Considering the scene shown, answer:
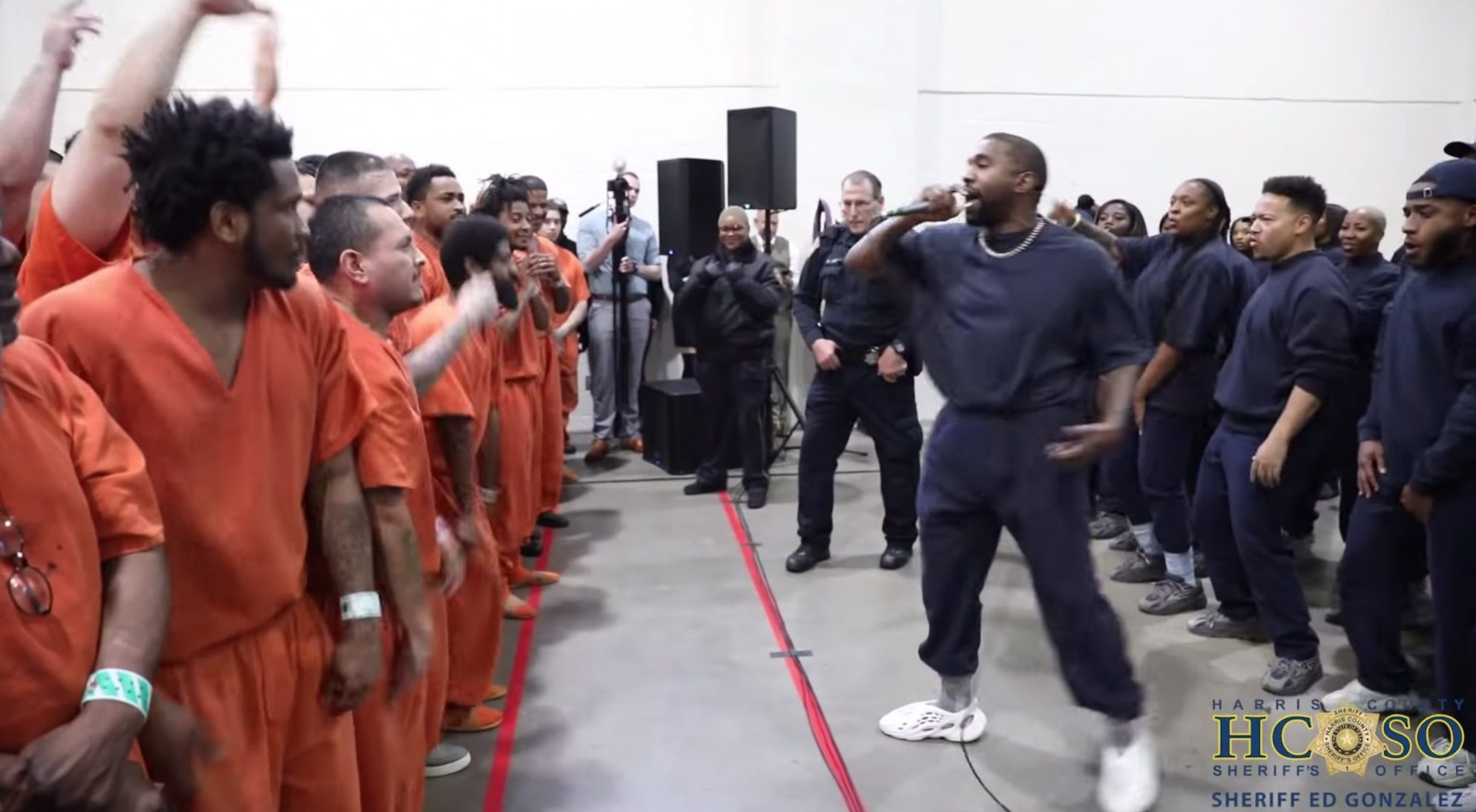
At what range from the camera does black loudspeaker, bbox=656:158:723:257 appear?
6508 millimetres

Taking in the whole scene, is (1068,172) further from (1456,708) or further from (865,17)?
(1456,708)

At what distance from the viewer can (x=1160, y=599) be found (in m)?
4.19

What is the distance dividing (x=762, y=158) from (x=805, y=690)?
3.53 meters

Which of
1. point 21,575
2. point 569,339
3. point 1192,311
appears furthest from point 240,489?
point 569,339

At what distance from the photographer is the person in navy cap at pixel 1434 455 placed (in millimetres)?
2773

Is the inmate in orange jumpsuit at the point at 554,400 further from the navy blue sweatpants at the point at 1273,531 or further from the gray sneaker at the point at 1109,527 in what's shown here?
the navy blue sweatpants at the point at 1273,531

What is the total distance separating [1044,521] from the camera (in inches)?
110

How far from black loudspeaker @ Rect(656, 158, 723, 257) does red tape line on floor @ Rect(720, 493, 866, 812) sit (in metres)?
2.05

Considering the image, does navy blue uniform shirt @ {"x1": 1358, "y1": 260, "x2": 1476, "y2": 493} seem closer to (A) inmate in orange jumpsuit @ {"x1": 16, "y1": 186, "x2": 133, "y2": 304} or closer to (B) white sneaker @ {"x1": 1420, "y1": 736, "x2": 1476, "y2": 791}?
(B) white sneaker @ {"x1": 1420, "y1": 736, "x2": 1476, "y2": 791}

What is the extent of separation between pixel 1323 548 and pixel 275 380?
15.7 feet

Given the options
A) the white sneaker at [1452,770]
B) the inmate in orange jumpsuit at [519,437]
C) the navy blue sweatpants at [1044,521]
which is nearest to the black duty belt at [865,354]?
the inmate in orange jumpsuit at [519,437]

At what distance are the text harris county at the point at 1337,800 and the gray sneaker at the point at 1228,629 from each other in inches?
41.8

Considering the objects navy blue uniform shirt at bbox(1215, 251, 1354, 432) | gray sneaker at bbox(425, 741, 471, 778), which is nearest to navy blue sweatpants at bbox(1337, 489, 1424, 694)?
navy blue uniform shirt at bbox(1215, 251, 1354, 432)

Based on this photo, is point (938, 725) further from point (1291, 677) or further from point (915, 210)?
point (915, 210)
